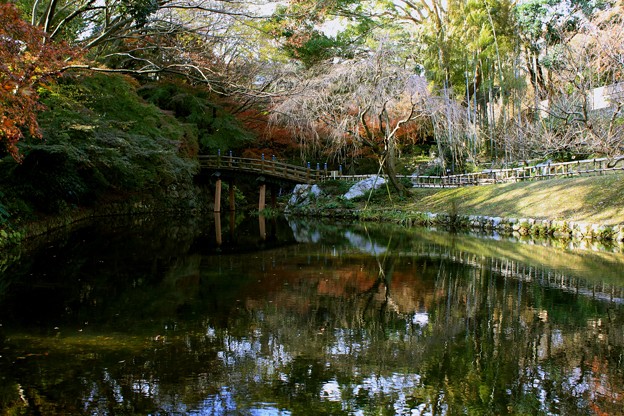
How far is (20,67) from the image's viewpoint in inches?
323

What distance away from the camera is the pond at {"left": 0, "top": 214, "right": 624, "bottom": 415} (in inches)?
159

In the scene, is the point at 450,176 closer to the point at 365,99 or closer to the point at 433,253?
the point at 365,99

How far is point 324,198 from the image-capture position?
2547 cm

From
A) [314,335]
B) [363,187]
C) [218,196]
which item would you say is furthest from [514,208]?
[218,196]

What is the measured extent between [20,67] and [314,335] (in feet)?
20.1

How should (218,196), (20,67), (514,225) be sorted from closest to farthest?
(20,67) → (514,225) → (218,196)

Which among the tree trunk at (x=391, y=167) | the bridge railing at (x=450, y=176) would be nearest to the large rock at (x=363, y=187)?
the tree trunk at (x=391, y=167)

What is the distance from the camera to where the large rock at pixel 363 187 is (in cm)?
2434

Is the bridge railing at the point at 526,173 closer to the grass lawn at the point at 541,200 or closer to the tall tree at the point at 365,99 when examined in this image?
the grass lawn at the point at 541,200

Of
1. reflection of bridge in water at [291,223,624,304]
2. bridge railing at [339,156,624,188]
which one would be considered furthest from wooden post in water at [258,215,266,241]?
bridge railing at [339,156,624,188]

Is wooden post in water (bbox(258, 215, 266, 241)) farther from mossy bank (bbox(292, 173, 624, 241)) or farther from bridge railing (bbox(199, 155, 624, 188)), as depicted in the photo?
bridge railing (bbox(199, 155, 624, 188))

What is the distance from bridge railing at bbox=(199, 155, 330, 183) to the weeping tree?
4.26 m

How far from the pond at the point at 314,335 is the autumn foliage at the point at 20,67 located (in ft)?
7.86

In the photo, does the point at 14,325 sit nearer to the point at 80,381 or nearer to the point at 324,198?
the point at 80,381
